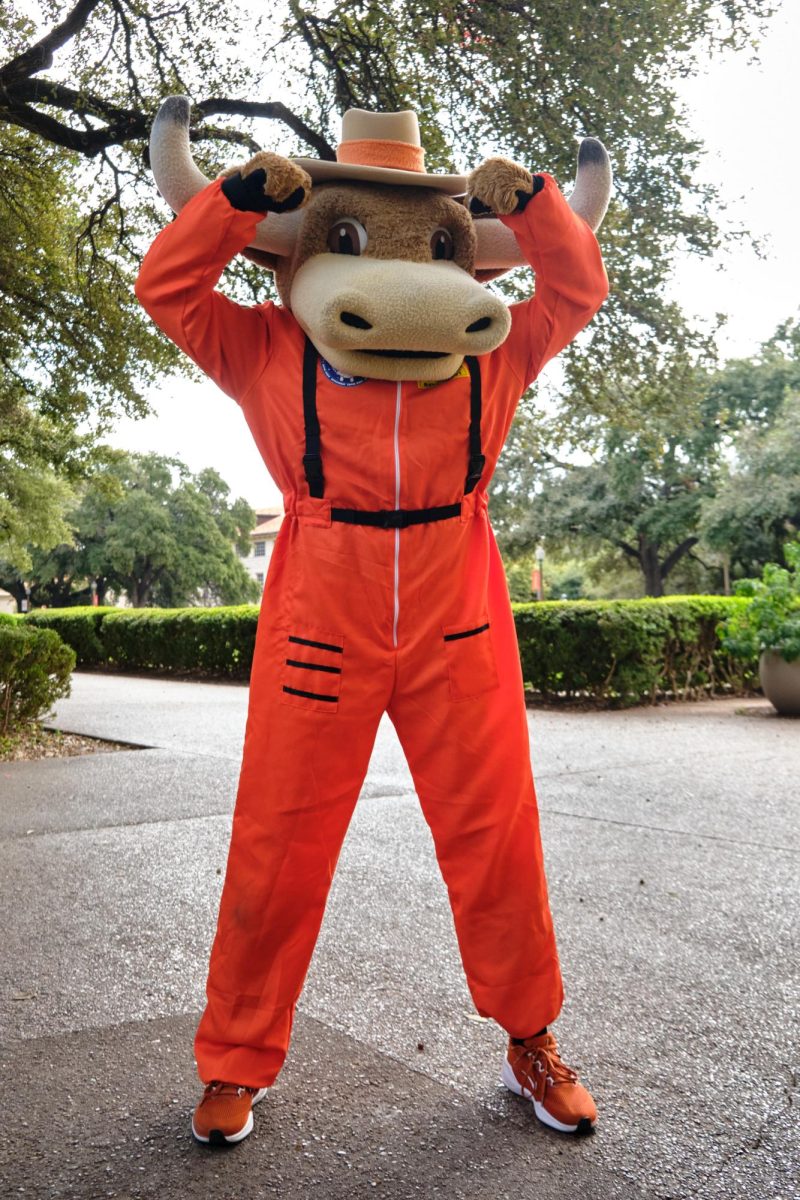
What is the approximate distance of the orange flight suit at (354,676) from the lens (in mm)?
2260

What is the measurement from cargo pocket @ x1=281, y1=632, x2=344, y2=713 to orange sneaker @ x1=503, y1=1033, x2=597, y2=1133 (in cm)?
91

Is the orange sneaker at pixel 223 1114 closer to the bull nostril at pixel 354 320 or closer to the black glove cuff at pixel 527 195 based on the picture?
the bull nostril at pixel 354 320

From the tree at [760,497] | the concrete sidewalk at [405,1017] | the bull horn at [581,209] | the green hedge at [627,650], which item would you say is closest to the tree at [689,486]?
the tree at [760,497]

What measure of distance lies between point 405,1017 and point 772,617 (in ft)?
26.0

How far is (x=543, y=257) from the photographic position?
2.42 metres

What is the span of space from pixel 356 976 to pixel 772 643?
25.1 feet

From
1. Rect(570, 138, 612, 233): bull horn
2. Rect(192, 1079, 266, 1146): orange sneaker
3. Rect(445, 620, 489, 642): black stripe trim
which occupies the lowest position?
Rect(192, 1079, 266, 1146): orange sneaker

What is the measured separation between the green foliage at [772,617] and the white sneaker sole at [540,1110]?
26.2ft

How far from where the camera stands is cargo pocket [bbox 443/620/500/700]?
7.64 ft

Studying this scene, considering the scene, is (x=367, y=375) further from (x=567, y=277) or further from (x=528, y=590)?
(x=528, y=590)

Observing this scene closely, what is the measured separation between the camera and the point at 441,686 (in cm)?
233

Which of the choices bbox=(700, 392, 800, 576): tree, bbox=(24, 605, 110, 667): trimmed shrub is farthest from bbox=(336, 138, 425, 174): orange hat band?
bbox=(700, 392, 800, 576): tree

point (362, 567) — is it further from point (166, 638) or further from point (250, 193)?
point (166, 638)

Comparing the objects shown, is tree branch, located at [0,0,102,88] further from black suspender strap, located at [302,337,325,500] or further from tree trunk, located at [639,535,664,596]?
tree trunk, located at [639,535,664,596]
